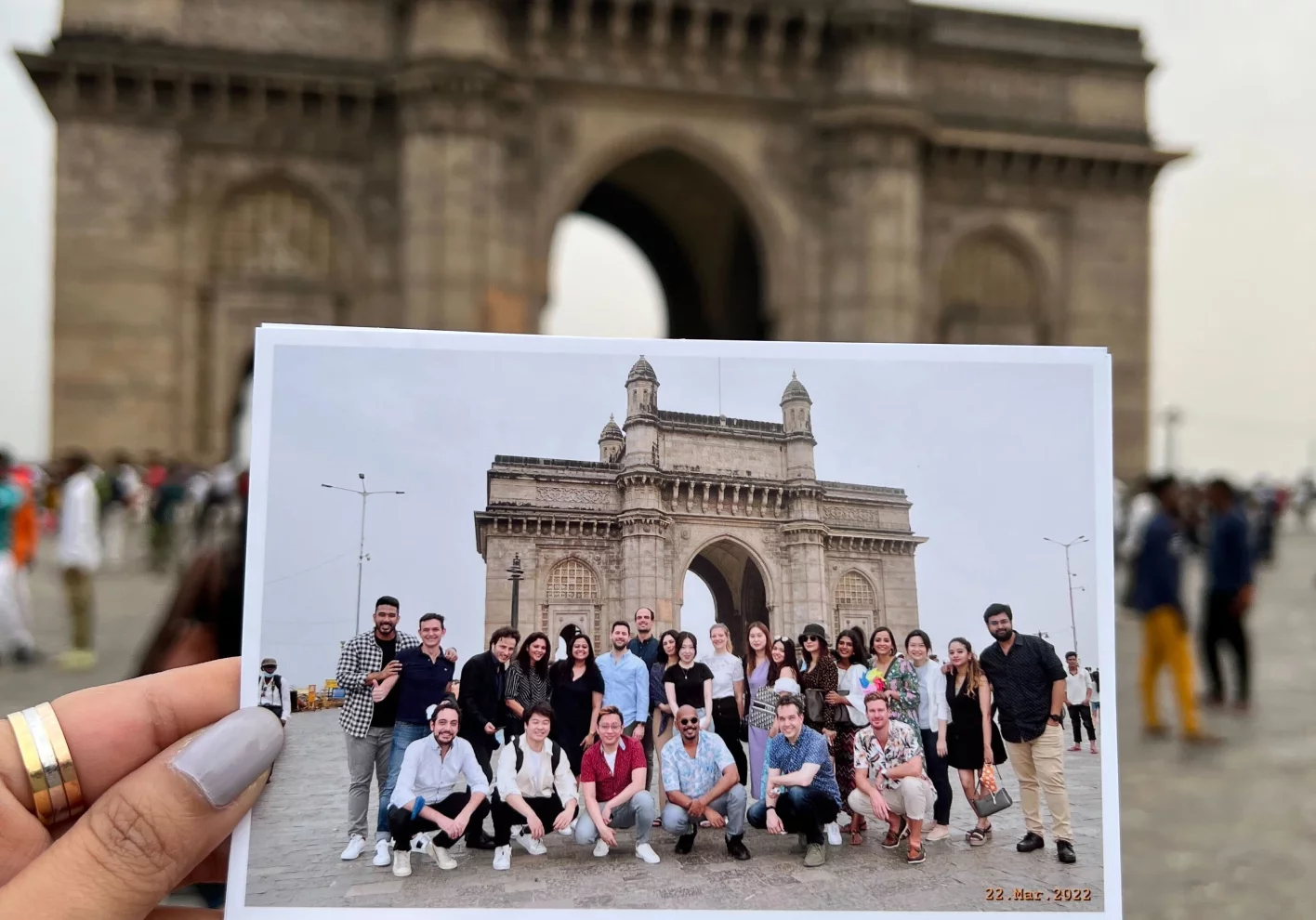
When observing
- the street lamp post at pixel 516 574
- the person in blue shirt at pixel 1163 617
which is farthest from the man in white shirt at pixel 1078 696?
the person in blue shirt at pixel 1163 617

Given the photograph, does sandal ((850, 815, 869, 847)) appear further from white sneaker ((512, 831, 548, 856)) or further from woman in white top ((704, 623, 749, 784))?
white sneaker ((512, 831, 548, 856))

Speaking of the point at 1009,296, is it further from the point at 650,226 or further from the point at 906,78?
the point at 650,226

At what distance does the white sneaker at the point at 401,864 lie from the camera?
1706 mm

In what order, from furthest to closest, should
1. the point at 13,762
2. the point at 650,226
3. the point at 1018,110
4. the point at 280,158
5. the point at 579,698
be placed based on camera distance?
the point at 650,226 → the point at 1018,110 → the point at 280,158 → the point at 579,698 → the point at 13,762

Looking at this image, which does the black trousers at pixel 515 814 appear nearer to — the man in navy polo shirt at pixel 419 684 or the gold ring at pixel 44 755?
the man in navy polo shirt at pixel 419 684

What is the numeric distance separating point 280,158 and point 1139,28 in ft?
55.6

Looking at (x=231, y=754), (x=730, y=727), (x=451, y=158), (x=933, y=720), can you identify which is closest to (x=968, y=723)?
(x=933, y=720)

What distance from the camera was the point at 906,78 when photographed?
1714 cm

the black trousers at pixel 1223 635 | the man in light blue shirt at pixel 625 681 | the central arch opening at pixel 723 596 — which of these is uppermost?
the central arch opening at pixel 723 596

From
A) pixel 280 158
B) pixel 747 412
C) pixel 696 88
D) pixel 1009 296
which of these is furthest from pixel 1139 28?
pixel 747 412

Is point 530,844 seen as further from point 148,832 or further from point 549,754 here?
point 148,832

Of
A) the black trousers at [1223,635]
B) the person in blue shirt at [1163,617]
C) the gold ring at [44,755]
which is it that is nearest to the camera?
the gold ring at [44,755]

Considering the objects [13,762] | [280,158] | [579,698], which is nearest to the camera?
[13,762]

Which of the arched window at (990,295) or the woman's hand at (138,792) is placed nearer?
the woman's hand at (138,792)
